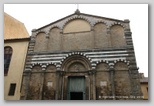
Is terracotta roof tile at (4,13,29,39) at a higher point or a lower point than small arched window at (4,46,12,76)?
higher

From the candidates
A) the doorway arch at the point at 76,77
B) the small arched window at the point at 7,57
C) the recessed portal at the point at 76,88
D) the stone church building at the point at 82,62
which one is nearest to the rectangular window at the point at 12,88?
the stone church building at the point at 82,62

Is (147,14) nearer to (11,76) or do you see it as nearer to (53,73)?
(53,73)

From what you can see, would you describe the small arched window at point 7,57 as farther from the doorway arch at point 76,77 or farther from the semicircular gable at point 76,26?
the semicircular gable at point 76,26

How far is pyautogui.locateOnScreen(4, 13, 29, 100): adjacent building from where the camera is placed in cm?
607

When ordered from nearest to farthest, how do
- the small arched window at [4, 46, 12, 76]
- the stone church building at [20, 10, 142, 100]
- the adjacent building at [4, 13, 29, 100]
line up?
the stone church building at [20, 10, 142, 100]
the adjacent building at [4, 13, 29, 100]
the small arched window at [4, 46, 12, 76]

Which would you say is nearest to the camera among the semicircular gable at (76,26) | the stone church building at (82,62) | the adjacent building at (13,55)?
the stone church building at (82,62)

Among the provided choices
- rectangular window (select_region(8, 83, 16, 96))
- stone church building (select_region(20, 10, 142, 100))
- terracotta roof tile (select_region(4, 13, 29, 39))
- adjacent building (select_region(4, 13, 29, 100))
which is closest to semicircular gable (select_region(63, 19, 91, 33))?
stone church building (select_region(20, 10, 142, 100))

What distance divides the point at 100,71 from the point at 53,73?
1731 millimetres

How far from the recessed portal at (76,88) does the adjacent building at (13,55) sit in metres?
1.89

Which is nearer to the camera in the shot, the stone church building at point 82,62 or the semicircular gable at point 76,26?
the stone church building at point 82,62

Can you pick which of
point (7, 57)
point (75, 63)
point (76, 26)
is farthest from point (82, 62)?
point (7, 57)

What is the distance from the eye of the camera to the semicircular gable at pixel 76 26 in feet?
21.7

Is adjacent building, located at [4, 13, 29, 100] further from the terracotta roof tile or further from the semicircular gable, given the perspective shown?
the semicircular gable
